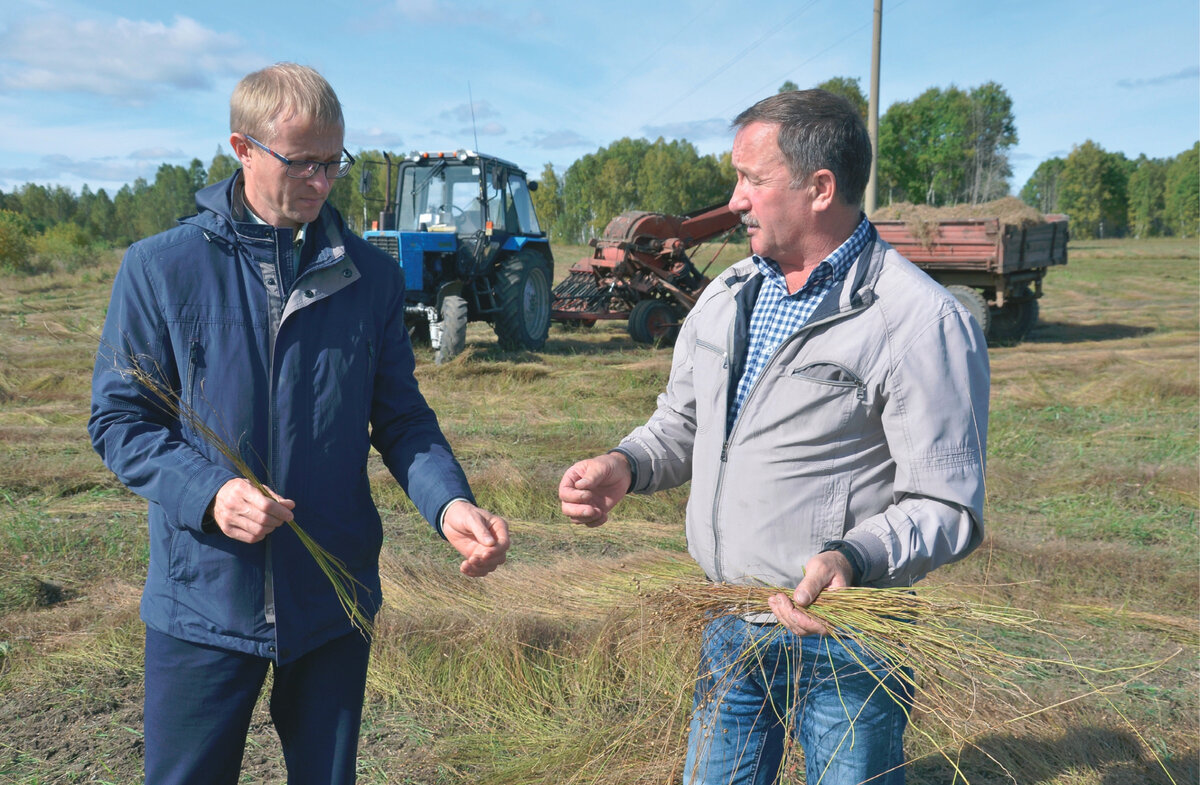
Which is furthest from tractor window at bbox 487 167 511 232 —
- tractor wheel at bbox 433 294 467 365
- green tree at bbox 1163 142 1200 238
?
green tree at bbox 1163 142 1200 238

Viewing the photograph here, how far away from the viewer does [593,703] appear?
285 centimetres

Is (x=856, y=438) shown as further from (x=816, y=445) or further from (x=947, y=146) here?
(x=947, y=146)

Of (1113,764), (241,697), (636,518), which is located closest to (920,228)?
(636,518)

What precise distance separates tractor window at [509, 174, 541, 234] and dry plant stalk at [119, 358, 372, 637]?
9306mm

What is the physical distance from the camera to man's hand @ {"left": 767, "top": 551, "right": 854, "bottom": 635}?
1.43 metres

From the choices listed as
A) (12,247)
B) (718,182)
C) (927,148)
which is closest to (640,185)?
(718,182)

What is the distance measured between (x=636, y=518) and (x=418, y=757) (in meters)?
2.35

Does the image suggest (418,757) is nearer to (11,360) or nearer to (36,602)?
(36,602)

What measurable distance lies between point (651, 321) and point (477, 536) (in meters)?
10.1

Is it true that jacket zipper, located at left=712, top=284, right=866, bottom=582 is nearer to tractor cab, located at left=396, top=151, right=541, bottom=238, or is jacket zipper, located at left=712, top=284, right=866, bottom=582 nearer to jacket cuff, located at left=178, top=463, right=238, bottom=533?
jacket cuff, located at left=178, top=463, right=238, bottom=533

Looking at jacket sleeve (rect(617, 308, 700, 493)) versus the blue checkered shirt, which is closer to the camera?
the blue checkered shirt

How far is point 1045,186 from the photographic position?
85500 mm

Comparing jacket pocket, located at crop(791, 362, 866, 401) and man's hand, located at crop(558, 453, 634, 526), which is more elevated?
jacket pocket, located at crop(791, 362, 866, 401)

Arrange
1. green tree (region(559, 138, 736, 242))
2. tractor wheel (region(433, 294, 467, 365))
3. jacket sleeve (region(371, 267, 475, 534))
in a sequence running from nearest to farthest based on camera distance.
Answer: jacket sleeve (region(371, 267, 475, 534))
tractor wheel (region(433, 294, 467, 365))
green tree (region(559, 138, 736, 242))
